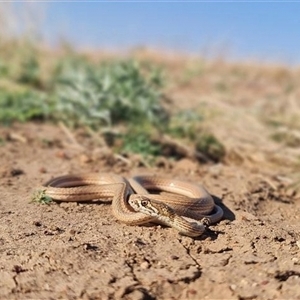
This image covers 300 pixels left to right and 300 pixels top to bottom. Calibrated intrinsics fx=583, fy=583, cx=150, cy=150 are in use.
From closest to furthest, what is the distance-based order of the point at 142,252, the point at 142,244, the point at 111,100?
the point at 142,252, the point at 142,244, the point at 111,100

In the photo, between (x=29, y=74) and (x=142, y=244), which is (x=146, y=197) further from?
(x=29, y=74)

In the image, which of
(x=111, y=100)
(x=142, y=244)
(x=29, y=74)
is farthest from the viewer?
(x=29, y=74)

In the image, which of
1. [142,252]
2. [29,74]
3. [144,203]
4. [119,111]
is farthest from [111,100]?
[142,252]

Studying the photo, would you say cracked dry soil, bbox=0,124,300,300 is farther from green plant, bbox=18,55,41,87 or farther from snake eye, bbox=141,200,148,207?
green plant, bbox=18,55,41,87

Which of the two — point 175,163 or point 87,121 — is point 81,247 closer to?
point 175,163

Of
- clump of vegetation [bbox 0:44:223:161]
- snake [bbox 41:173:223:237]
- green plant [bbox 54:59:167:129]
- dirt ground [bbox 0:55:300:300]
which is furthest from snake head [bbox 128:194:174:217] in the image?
green plant [bbox 54:59:167:129]

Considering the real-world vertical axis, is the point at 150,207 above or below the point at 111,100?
above

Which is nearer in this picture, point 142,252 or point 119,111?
point 142,252
